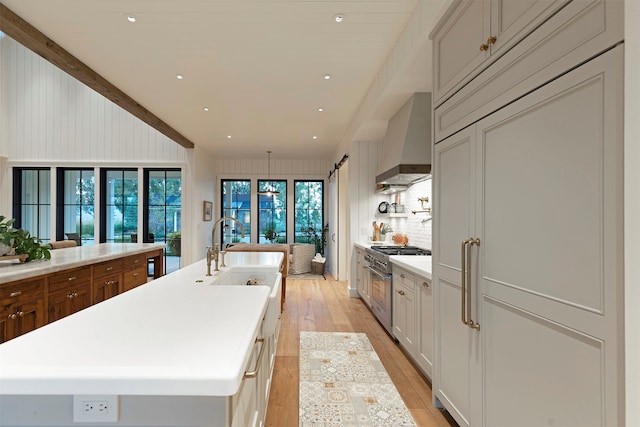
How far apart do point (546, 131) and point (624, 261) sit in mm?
530

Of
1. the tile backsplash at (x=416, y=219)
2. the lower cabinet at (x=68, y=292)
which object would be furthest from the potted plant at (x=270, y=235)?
the lower cabinet at (x=68, y=292)

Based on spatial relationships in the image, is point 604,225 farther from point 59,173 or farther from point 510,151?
point 59,173

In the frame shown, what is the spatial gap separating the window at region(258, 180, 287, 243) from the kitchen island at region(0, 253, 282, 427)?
24.8 ft

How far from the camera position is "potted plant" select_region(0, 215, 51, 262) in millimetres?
2357

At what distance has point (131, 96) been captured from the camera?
431 centimetres

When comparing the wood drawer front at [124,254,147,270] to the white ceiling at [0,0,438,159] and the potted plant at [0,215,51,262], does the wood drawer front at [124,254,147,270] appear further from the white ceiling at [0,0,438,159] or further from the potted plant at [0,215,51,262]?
the white ceiling at [0,0,438,159]

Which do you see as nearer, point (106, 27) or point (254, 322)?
point (254, 322)

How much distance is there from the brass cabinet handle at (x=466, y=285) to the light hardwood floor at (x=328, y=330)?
803 millimetres

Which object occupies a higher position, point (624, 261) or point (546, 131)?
point (546, 131)

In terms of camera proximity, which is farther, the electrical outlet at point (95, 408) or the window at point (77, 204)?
the window at point (77, 204)

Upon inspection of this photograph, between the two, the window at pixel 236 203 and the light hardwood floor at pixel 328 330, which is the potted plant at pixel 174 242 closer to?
the window at pixel 236 203

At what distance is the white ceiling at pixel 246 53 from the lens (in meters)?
2.48

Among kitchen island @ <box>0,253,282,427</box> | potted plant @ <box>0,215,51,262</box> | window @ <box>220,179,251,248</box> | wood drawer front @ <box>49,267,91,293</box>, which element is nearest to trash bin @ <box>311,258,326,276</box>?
window @ <box>220,179,251,248</box>

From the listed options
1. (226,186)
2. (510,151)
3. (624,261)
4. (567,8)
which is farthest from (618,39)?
(226,186)
